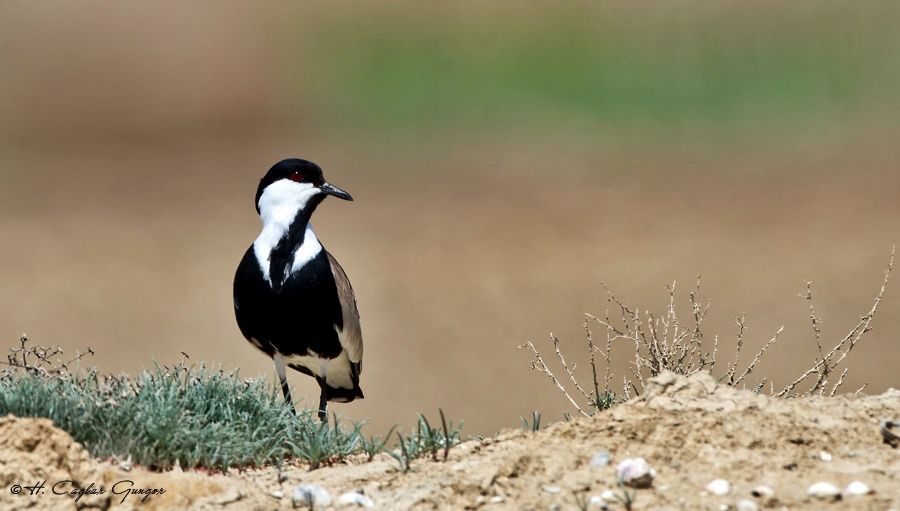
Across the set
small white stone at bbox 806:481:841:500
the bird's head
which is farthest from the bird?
small white stone at bbox 806:481:841:500

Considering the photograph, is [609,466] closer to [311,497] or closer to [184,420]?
[311,497]

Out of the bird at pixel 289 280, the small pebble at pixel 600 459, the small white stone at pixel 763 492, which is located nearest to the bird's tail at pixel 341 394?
the bird at pixel 289 280

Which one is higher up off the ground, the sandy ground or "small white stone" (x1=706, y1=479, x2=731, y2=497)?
the sandy ground

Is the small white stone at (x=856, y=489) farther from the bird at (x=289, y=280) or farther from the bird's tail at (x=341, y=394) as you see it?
the bird's tail at (x=341, y=394)

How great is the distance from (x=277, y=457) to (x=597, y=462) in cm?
153

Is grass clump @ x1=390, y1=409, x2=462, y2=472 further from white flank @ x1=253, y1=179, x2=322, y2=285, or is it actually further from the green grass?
white flank @ x1=253, y1=179, x2=322, y2=285

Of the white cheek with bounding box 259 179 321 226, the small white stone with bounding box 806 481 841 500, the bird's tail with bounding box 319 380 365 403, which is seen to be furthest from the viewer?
the bird's tail with bounding box 319 380 365 403

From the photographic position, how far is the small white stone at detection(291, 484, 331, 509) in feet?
14.5

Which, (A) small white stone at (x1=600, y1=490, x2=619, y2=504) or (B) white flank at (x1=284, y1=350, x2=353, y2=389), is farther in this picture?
(B) white flank at (x1=284, y1=350, x2=353, y2=389)

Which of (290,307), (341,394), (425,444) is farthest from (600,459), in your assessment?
(341,394)

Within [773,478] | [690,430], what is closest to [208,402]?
[690,430]

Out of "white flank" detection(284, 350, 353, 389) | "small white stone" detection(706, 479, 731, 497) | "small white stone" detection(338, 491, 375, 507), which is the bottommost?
"small white stone" detection(706, 479, 731, 497)

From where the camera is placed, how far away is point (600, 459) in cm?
444

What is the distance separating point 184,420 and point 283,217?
2241 mm
